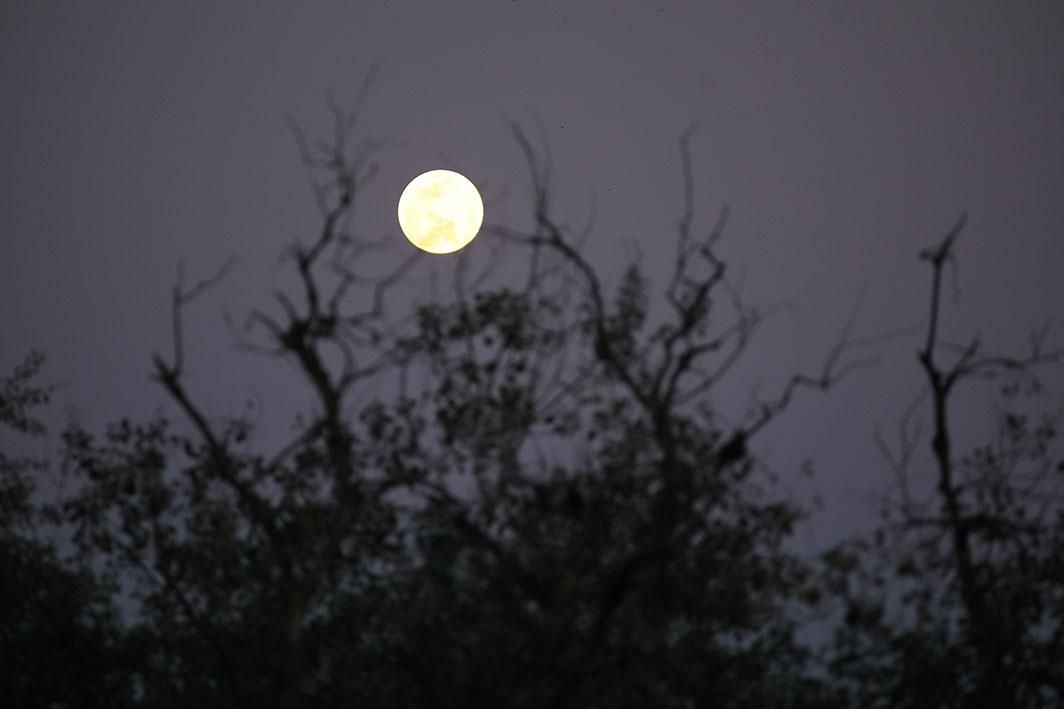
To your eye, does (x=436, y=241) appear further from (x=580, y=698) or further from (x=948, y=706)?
(x=948, y=706)

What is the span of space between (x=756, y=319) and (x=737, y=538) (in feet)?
8.00

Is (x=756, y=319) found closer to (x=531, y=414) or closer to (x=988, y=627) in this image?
(x=531, y=414)

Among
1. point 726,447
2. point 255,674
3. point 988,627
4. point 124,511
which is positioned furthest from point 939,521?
point 124,511

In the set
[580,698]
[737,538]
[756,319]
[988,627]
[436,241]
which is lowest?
[580,698]

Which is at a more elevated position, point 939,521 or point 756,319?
point 756,319

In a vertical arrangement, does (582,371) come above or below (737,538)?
above

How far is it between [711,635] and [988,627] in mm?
2908

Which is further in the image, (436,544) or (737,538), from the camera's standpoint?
(737,538)

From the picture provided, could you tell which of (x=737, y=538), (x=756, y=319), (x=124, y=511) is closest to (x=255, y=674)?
(x=124, y=511)

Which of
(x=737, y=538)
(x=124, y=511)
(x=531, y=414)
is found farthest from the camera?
(x=124, y=511)

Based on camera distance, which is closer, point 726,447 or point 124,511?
point 726,447

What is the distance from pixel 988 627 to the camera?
14.2m

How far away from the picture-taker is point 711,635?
14938mm

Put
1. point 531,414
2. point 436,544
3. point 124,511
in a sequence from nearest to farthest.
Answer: point 436,544 < point 531,414 < point 124,511
